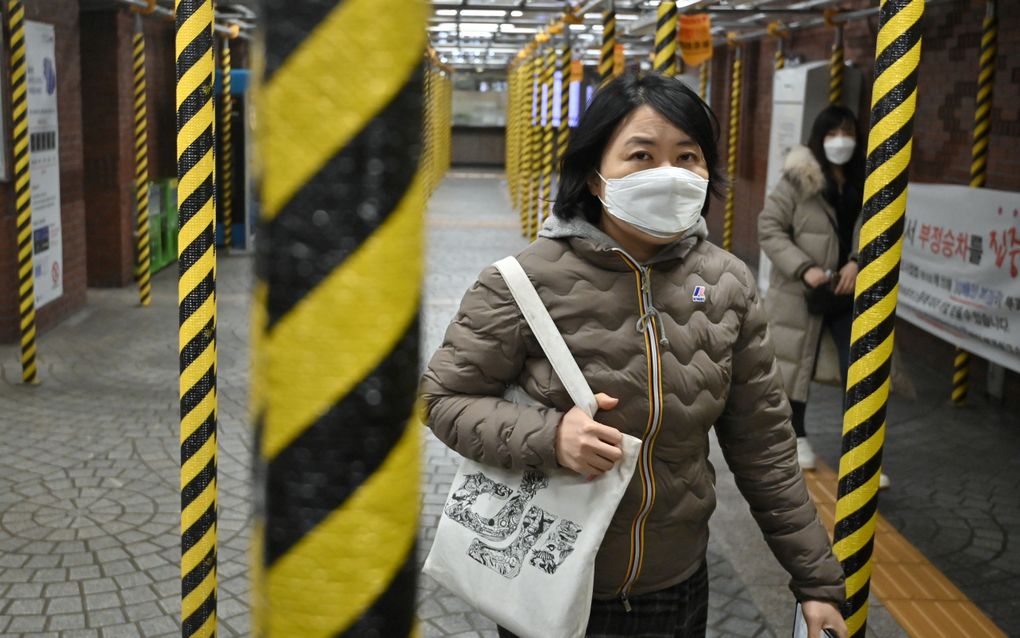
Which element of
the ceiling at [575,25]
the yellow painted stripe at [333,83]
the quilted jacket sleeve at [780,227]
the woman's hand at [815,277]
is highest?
the ceiling at [575,25]

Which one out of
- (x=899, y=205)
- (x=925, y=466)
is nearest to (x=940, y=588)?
(x=925, y=466)

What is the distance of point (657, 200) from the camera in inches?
98.0

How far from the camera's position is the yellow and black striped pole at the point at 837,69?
11.4m

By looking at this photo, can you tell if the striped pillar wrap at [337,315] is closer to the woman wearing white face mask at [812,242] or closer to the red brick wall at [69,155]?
the woman wearing white face mask at [812,242]

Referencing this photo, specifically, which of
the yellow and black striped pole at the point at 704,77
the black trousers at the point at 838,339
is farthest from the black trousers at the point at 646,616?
the yellow and black striped pole at the point at 704,77

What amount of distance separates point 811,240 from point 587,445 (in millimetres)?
4186

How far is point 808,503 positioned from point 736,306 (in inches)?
20.3

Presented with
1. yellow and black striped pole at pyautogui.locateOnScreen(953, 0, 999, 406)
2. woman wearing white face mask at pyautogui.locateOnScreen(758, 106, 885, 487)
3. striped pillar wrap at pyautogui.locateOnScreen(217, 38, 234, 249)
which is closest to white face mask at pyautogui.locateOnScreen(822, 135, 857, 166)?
woman wearing white face mask at pyautogui.locateOnScreen(758, 106, 885, 487)

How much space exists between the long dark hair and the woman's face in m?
3.77

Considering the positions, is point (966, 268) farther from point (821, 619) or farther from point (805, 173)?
point (821, 619)

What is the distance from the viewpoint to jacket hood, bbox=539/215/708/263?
2521 mm

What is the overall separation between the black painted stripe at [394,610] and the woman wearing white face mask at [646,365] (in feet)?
4.03

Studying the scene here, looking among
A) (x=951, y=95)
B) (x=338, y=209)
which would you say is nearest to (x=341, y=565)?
(x=338, y=209)

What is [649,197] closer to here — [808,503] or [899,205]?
[808,503]
